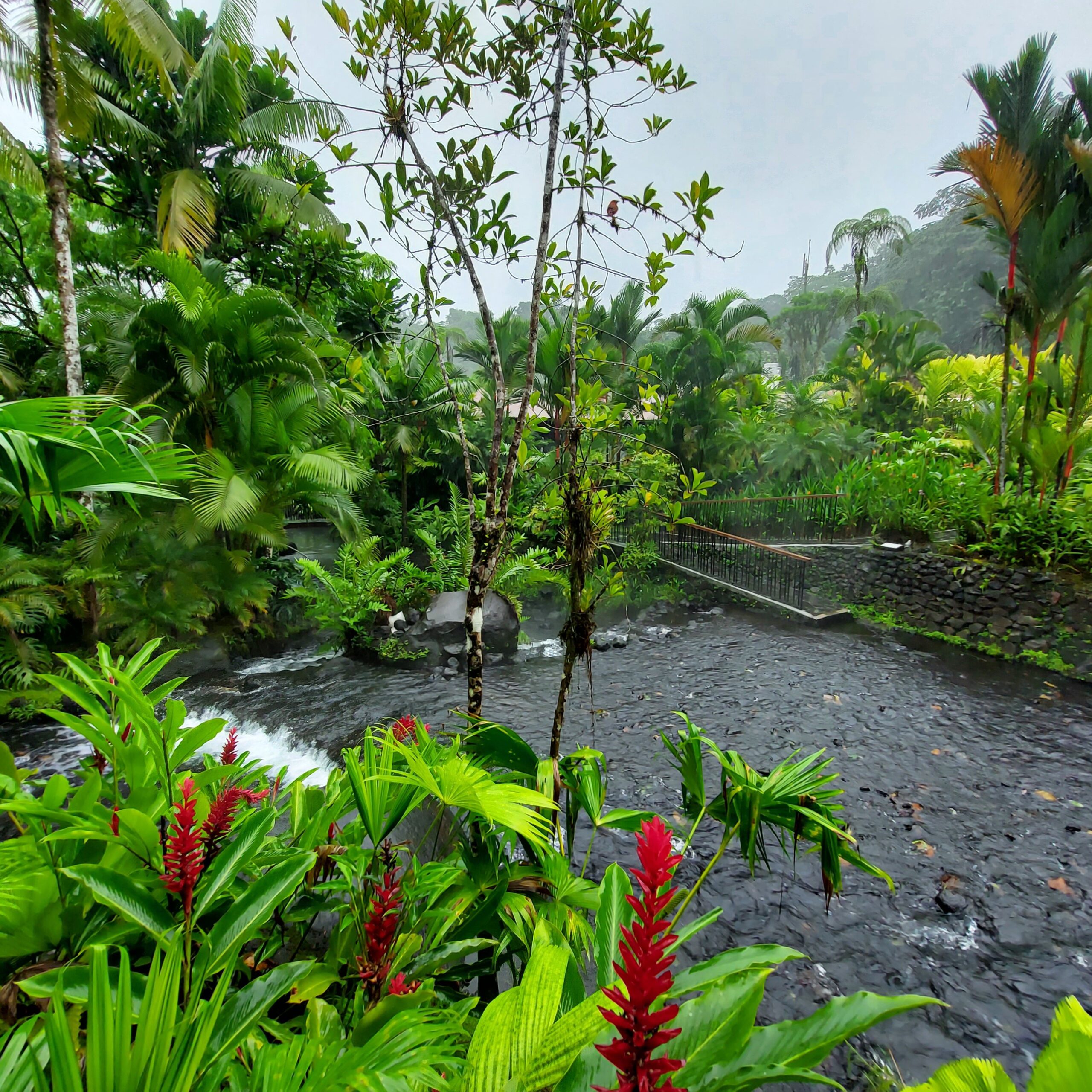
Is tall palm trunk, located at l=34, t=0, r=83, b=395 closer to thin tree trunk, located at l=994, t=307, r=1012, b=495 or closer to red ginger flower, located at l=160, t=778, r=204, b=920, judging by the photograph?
red ginger flower, located at l=160, t=778, r=204, b=920

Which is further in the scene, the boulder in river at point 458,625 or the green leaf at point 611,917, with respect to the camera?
the boulder in river at point 458,625

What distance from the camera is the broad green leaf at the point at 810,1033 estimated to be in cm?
75

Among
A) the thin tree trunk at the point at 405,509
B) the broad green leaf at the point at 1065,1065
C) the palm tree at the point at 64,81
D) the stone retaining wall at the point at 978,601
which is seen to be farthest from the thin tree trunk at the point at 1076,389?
the palm tree at the point at 64,81

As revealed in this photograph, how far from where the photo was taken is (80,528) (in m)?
6.70

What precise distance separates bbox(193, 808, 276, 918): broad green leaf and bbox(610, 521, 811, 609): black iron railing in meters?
6.51

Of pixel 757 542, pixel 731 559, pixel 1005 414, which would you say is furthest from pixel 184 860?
pixel 757 542

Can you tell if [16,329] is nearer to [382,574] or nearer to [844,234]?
[382,574]

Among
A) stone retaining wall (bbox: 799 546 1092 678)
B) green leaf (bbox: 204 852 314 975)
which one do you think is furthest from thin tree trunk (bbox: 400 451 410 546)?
green leaf (bbox: 204 852 314 975)

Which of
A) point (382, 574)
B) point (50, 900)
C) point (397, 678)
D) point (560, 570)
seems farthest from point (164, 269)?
point (50, 900)

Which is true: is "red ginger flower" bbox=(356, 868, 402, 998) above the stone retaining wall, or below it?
above

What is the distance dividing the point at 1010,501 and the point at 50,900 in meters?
8.75

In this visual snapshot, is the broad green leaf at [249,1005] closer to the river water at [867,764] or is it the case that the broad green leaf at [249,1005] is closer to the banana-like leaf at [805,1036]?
the banana-like leaf at [805,1036]

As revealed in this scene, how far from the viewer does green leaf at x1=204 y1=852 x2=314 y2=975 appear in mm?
1033

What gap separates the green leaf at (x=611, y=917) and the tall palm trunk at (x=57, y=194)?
714 cm
